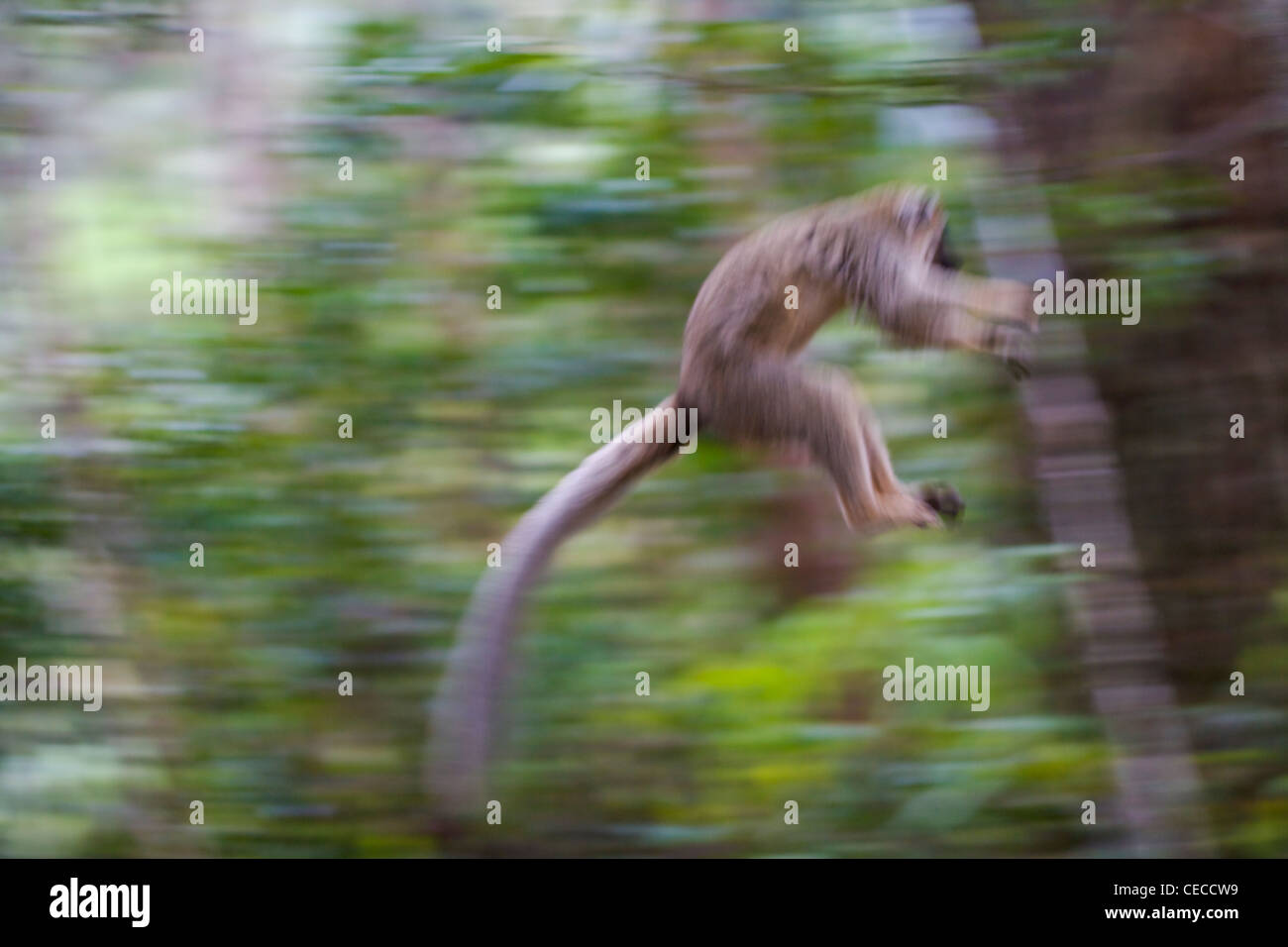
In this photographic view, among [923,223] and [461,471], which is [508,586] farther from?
[923,223]

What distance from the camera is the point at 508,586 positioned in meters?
4.21

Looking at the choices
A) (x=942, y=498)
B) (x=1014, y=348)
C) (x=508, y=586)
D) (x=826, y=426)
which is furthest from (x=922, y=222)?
(x=508, y=586)

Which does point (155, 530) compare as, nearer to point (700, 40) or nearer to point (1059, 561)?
point (700, 40)

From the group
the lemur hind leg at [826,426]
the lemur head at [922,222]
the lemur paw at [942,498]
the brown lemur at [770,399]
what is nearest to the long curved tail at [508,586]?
the brown lemur at [770,399]

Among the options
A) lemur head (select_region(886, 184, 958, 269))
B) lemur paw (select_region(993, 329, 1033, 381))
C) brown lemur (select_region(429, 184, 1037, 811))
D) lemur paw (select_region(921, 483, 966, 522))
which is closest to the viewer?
lemur paw (select_region(993, 329, 1033, 381))

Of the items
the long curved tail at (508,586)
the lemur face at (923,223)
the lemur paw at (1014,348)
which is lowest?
the long curved tail at (508,586)

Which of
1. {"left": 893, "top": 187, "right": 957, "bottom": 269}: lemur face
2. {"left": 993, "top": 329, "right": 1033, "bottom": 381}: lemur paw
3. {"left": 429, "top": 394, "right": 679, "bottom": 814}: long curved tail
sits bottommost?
{"left": 429, "top": 394, "right": 679, "bottom": 814}: long curved tail

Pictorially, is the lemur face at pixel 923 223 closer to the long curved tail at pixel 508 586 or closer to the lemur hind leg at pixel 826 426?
the lemur hind leg at pixel 826 426

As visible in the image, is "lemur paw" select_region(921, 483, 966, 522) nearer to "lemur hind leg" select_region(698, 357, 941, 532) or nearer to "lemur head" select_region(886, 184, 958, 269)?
"lemur hind leg" select_region(698, 357, 941, 532)

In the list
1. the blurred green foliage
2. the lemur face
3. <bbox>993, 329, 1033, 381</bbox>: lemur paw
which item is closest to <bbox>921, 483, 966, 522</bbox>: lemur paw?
the blurred green foliage

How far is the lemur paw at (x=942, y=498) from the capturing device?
437 cm

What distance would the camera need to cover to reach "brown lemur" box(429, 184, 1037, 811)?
13.8 feet

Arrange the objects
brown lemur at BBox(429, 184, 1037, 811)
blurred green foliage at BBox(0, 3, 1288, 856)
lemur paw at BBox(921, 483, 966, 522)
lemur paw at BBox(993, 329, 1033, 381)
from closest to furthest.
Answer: lemur paw at BBox(993, 329, 1033, 381) < brown lemur at BBox(429, 184, 1037, 811) < lemur paw at BBox(921, 483, 966, 522) < blurred green foliage at BBox(0, 3, 1288, 856)

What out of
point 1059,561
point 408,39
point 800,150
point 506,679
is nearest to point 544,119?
point 408,39
